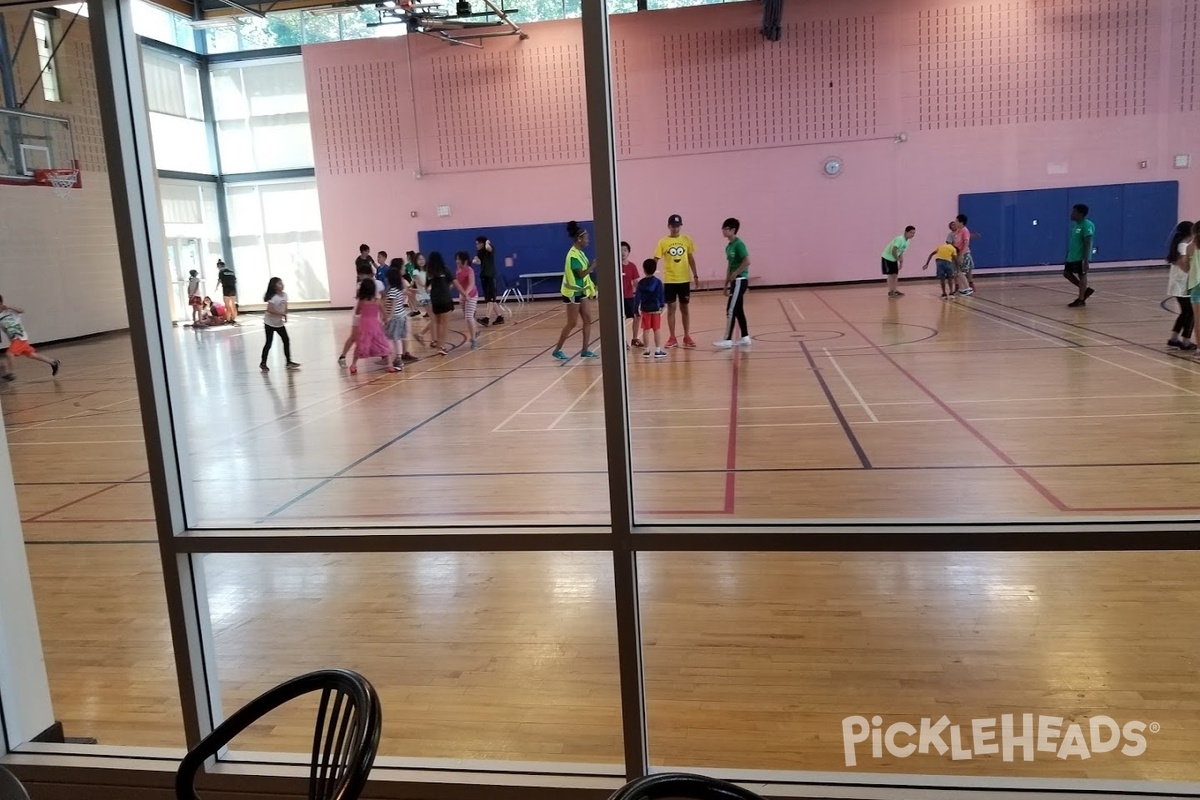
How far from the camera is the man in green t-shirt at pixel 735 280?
10.3 meters

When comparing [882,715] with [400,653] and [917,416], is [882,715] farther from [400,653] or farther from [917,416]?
[917,416]

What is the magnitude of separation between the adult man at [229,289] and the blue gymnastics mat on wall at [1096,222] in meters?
12.7

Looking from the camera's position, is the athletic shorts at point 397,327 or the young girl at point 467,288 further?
the young girl at point 467,288

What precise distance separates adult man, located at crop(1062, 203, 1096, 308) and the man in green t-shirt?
4076mm

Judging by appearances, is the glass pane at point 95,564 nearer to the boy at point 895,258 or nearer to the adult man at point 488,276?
the adult man at point 488,276

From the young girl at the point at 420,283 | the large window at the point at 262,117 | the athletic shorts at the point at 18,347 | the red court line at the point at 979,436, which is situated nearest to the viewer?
the red court line at the point at 979,436

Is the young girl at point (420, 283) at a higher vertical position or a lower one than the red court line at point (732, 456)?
higher

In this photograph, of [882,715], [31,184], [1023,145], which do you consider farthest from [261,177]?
[882,715]

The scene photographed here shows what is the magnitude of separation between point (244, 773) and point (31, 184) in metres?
16.2

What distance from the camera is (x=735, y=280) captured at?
1103 centimetres

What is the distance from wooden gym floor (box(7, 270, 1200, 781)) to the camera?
292cm

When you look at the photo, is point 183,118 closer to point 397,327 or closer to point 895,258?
point 397,327

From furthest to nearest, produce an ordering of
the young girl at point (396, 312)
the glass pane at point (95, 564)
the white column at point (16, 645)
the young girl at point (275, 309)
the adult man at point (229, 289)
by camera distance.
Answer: the adult man at point (229, 289)
the young girl at point (396, 312)
the young girl at point (275, 309)
the glass pane at point (95, 564)
the white column at point (16, 645)

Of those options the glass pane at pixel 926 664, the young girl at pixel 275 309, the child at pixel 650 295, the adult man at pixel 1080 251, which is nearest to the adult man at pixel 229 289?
the young girl at pixel 275 309
